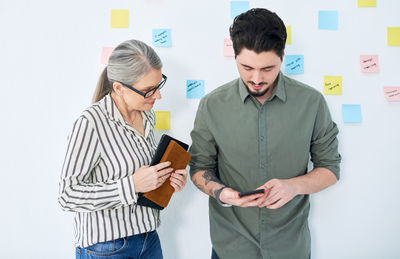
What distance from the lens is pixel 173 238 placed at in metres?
1.40

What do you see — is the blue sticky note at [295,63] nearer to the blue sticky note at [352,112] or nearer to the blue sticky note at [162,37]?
the blue sticky note at [352,112]

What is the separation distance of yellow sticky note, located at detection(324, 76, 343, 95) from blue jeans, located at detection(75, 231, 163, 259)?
3.21ft

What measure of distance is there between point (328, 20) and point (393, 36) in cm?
30

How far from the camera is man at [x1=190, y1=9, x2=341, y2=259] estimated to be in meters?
1.08

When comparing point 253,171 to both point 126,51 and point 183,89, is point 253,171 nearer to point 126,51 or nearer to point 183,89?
point 183,89

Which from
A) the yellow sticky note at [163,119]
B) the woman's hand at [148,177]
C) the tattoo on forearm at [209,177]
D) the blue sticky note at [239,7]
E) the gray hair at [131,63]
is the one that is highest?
the blue sticky note at [239,7]

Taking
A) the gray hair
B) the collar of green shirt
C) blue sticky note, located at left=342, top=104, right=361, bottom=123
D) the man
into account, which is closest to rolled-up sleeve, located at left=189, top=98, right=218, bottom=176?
the man

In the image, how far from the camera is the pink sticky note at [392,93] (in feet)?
4.35

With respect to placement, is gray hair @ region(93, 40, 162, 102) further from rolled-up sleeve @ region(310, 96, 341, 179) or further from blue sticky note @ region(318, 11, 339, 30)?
blue sticky note @ region(318, 11, 339, 30)

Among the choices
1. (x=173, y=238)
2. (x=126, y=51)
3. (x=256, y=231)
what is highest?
(x=126, y=51)

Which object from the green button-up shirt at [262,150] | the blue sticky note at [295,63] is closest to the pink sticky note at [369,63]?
the blue sticky note at [295,63]

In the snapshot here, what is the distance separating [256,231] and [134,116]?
0.63 m

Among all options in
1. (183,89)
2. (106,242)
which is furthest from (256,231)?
(183,89)

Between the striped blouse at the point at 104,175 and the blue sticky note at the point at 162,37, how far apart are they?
43 cm
